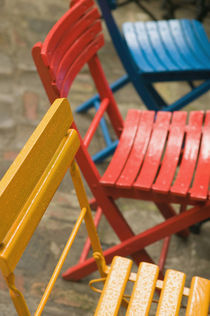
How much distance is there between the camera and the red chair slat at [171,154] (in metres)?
1.79

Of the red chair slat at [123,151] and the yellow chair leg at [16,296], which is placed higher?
the red chair slat at [123,151]

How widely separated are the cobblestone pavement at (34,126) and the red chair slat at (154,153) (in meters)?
0.65

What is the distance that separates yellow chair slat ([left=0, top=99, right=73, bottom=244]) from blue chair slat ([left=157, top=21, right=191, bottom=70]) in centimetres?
141

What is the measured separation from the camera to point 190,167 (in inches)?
75.7

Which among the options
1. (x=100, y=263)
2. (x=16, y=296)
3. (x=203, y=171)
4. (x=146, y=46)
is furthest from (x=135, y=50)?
(x=16, y=296)

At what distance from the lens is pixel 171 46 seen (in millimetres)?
2812

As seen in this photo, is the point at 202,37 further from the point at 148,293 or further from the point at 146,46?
the point at 148,293

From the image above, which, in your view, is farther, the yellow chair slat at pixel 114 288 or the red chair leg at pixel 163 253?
the red chair leg at pixel 163 253

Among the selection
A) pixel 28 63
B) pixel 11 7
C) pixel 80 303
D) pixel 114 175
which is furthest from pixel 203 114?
pixel 11 7

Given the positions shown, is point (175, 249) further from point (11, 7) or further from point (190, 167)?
point (11, 7)

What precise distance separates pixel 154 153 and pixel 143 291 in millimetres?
709

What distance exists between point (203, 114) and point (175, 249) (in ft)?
2.37

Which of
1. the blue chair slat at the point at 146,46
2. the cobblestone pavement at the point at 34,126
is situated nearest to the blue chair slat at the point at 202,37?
the blue chair slat at the point at 146,46

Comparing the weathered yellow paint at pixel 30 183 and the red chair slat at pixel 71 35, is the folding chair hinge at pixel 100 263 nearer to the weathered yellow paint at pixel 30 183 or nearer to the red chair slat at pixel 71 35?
the weathered yellow paint at pixel 30 183
